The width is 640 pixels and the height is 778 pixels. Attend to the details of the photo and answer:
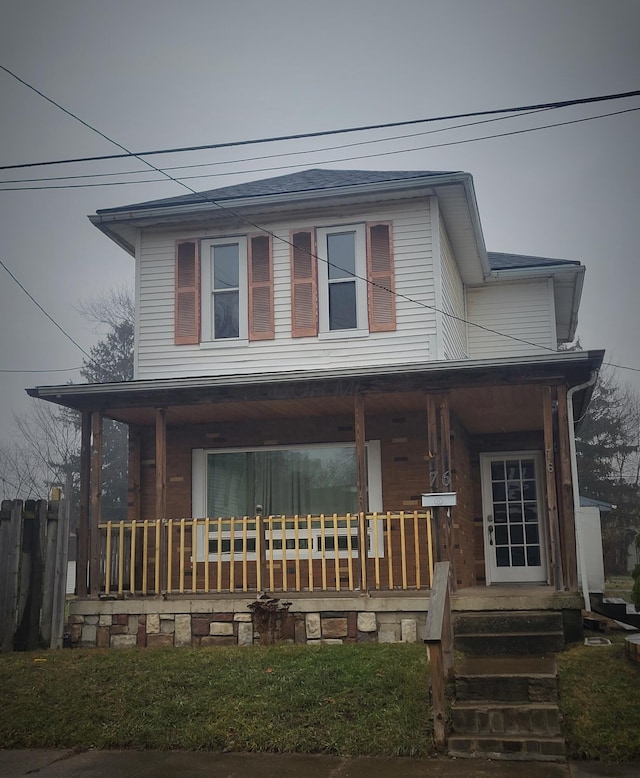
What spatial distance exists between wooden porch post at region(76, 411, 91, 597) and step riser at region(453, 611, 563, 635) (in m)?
5.10

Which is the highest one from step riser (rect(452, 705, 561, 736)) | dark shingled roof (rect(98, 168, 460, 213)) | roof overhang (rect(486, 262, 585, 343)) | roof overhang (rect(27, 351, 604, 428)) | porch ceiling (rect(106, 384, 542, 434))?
dark shingled roof (rect(98, 168, 460, 213))

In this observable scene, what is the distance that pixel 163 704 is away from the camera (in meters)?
8.16

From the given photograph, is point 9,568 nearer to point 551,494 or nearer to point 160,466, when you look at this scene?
point 160,466

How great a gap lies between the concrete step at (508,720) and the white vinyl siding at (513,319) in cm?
954

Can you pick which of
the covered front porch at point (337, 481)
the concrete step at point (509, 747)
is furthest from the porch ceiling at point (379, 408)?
the concrete step at point (509, 747)

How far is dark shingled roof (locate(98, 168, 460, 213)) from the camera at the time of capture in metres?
13.6

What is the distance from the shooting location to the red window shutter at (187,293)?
14.1m

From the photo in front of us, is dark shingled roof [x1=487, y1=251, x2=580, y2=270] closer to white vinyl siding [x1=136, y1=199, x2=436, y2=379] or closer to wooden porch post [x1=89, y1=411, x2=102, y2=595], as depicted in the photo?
white vinyl siding [x1=136, y1=199, x2=436, y2=379]

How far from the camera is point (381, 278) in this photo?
44.5ft

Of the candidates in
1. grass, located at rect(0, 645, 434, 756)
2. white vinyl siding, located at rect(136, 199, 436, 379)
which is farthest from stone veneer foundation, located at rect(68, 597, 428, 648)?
white vinyl siding, located at rect(136, 199, 436, 379)

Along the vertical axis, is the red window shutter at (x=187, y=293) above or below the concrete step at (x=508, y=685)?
above

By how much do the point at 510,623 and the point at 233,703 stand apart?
321cm

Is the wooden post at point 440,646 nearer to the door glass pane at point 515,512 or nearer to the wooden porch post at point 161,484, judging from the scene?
the wooden porch post at point 161,484

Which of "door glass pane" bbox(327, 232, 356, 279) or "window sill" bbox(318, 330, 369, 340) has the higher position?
"door glass pane" bbox(327, 232, 356, 279)
